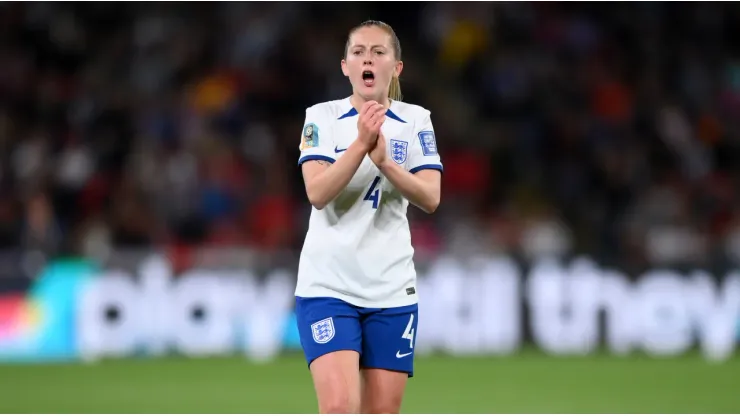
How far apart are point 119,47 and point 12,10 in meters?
1.25

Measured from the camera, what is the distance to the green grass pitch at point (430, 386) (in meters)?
7.88

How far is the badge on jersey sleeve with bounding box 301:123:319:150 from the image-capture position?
14.9 ft

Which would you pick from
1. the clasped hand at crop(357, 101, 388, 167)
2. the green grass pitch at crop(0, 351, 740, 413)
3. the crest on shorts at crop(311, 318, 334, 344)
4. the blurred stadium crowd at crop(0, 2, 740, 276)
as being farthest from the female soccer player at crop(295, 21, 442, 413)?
the blurred stadium crowd at crop(0, 2, 740, 276)

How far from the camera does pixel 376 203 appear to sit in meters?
4.56

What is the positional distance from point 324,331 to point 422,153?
764 mm

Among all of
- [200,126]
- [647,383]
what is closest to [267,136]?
[200,126]

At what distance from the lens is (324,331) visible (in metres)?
4.45

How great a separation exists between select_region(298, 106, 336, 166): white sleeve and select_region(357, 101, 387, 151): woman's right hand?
0.86 feet

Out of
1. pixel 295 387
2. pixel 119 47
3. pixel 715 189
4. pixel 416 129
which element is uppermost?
pixel 119 47

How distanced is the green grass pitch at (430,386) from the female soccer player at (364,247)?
320 cm

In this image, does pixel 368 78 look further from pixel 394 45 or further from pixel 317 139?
pixel 317 139

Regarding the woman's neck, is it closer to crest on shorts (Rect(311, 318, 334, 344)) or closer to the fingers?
the fingers

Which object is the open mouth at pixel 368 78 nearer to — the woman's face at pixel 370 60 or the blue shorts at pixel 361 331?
the woman's face at pixel 370 60

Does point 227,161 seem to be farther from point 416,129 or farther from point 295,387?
point 416,129
